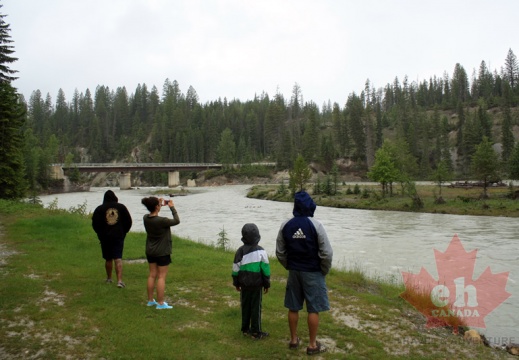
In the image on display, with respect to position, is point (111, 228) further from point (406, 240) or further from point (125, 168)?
point (125, 168)

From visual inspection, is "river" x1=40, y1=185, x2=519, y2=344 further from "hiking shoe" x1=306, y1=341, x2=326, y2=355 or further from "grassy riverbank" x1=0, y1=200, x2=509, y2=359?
"hiking shoe" x1=306, y1=341, x2=326, y2=355

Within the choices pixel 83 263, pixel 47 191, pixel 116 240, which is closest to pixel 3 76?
pixel 83 263

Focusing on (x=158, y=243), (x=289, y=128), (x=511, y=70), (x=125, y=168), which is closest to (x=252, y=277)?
(x=158, y=243)

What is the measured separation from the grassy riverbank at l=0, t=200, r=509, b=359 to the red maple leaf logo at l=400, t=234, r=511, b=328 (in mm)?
554

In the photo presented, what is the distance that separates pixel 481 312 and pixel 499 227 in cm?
2297


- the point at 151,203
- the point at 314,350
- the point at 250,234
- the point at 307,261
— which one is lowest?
the point at 314,350

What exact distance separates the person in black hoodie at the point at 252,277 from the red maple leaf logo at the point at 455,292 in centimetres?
431

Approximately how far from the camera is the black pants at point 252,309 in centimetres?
687

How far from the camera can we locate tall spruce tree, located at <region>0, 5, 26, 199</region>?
3203 centimetres

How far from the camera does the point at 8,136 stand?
1292 inches

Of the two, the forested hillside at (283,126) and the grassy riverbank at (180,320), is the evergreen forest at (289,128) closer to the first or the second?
the forested hillside at (283,126)

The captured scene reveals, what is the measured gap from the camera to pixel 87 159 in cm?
16550

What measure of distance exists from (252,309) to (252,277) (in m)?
0.58

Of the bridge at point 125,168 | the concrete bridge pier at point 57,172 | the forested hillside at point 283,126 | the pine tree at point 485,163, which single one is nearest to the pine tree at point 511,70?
the forested hillside at point 283,126
